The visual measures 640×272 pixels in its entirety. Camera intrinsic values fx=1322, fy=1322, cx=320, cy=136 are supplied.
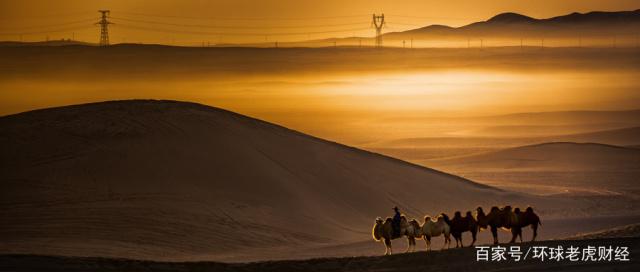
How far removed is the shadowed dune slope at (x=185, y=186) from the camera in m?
33.0

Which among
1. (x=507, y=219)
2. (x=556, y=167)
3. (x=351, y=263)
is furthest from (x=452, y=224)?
(x=556, y=167)

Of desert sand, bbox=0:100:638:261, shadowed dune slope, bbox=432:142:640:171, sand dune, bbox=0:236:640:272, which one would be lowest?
shadowed dune slope, bbox=432:142:640:171

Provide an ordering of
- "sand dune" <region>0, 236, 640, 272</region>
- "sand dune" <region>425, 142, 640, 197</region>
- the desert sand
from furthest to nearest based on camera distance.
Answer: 1. "sand dune" <region>425, 142, 640, 197</region>
2. the desert sand
3. "sand dune" <region>0, 236, 640, 272</region>

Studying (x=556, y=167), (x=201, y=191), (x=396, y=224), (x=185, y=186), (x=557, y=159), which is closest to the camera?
(x=396, y=224)

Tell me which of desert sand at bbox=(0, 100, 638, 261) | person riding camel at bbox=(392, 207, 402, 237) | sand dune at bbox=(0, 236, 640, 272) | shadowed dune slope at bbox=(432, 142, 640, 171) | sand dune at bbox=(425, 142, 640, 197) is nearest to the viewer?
sand dune at bbox=(0, 236, 640, 272)

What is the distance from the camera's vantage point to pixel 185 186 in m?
38.6

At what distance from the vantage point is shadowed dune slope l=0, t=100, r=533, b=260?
33.0 meters

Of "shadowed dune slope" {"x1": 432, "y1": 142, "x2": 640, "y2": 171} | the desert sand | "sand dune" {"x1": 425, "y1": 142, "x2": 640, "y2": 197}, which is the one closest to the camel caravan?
the desert sand

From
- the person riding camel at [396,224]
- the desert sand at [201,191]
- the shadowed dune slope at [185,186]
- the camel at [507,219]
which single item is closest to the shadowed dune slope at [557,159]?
the desert sand at [201,191]

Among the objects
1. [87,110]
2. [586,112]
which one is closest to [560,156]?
[87,110]

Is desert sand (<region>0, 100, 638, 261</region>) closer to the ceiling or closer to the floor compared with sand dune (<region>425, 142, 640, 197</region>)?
closer to the ceiling

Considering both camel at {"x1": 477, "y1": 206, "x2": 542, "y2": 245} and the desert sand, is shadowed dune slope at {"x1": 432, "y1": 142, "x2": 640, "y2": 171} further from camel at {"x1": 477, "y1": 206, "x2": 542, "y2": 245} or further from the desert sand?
camel at {"x1": 477, "y1": 206, "x2": 542, "y2": 245}

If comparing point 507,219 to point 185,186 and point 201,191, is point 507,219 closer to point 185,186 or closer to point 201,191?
point 201,191

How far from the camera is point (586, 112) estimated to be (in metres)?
161
